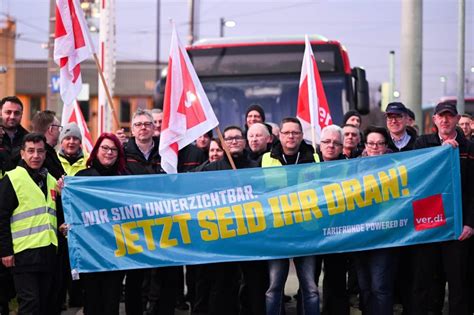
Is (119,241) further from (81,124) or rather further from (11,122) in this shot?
(81,124)

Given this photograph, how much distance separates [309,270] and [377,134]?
4.53 feet

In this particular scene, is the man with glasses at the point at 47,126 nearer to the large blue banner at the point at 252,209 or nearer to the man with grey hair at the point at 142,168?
the man with grey hair at the point at 142,168

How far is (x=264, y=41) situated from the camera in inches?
533

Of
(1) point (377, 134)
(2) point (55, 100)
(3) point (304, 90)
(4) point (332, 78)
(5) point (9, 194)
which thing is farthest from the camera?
(2) point (55, 100)

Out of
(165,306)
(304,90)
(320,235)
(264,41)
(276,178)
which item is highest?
(264,41)

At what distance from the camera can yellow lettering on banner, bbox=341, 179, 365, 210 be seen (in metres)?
8.20

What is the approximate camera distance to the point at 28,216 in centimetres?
790

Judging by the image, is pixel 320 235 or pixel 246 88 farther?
pixel 246 88

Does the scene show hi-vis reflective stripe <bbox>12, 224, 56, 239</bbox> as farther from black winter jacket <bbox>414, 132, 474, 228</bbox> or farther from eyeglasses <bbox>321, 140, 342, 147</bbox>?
black winter jacket <bbox>414, 132, 474, 228</bbox>

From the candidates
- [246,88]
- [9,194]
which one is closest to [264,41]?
[246,88]

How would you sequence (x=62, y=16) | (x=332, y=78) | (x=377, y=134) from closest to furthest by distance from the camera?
1. (x=377, y=134)
2. (x=62, y=16)
3. (x=332, y=78)

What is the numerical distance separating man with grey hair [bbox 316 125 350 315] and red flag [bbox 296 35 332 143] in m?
1.46

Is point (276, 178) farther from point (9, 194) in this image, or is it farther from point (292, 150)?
point (9, 194)

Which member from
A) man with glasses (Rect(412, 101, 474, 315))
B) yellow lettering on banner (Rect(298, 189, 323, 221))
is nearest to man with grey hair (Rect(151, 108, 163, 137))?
yellow lettering on banner (Rect(298, 189, 323, 221))
